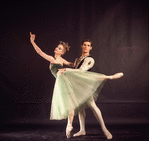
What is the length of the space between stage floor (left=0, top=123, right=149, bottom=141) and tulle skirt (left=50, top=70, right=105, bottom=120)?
0.31 m

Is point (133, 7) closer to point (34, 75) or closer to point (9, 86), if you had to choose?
point (34, 75)

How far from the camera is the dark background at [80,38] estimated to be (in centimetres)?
322

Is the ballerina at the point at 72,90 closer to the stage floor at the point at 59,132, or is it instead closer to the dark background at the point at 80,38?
the stage floor at the point at 59,132

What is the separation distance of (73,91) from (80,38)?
123 cm

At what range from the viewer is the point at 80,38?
3.24 meters

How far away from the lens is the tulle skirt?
2.22 meters

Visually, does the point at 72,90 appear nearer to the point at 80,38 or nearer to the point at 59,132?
the point at 59,132

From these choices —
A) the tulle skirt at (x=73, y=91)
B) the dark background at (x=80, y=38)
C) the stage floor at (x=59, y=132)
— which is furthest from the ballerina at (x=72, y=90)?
the dark background at (x=80, y=38)

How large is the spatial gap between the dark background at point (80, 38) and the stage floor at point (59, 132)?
53cm

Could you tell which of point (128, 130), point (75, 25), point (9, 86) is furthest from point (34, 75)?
point (128, 130)

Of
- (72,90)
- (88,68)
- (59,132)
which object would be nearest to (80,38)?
(88,68)

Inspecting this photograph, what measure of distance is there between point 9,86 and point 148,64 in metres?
2.22

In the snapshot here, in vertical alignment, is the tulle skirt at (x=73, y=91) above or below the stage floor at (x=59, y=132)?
above

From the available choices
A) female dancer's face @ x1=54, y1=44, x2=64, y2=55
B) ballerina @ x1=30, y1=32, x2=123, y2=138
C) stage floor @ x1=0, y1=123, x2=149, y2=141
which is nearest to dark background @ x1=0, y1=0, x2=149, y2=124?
stage floor @ x1=0, y1=123, x2=149, y2=141
